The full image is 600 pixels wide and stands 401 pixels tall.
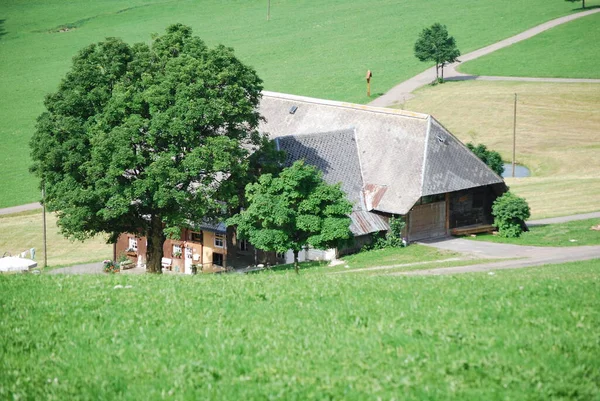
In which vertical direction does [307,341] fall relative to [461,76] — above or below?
below

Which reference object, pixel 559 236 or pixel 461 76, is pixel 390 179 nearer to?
pixel 559 236

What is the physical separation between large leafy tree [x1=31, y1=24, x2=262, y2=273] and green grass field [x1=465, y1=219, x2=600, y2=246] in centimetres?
1742

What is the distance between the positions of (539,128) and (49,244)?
54744 mm

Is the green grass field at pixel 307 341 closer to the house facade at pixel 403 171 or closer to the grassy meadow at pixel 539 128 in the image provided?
the house facade at pixel 403 171

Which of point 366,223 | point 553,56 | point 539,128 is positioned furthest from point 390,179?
point 553,56

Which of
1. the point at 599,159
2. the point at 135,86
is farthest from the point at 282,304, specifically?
the point at 599,159

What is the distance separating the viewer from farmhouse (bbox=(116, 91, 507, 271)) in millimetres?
50000

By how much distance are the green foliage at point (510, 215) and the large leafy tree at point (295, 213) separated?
14.5 m

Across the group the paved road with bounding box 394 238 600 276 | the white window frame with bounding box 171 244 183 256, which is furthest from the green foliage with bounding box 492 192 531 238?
the white window frame with bounding box 171 244 183 256

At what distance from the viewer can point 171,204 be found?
139 ft

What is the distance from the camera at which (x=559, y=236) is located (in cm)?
4819

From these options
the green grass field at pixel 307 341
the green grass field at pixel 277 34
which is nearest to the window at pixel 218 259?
the green grass field at pixel 307 341

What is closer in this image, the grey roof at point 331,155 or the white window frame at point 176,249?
the grey roof at point 331,155

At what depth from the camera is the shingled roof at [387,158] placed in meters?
50.1
